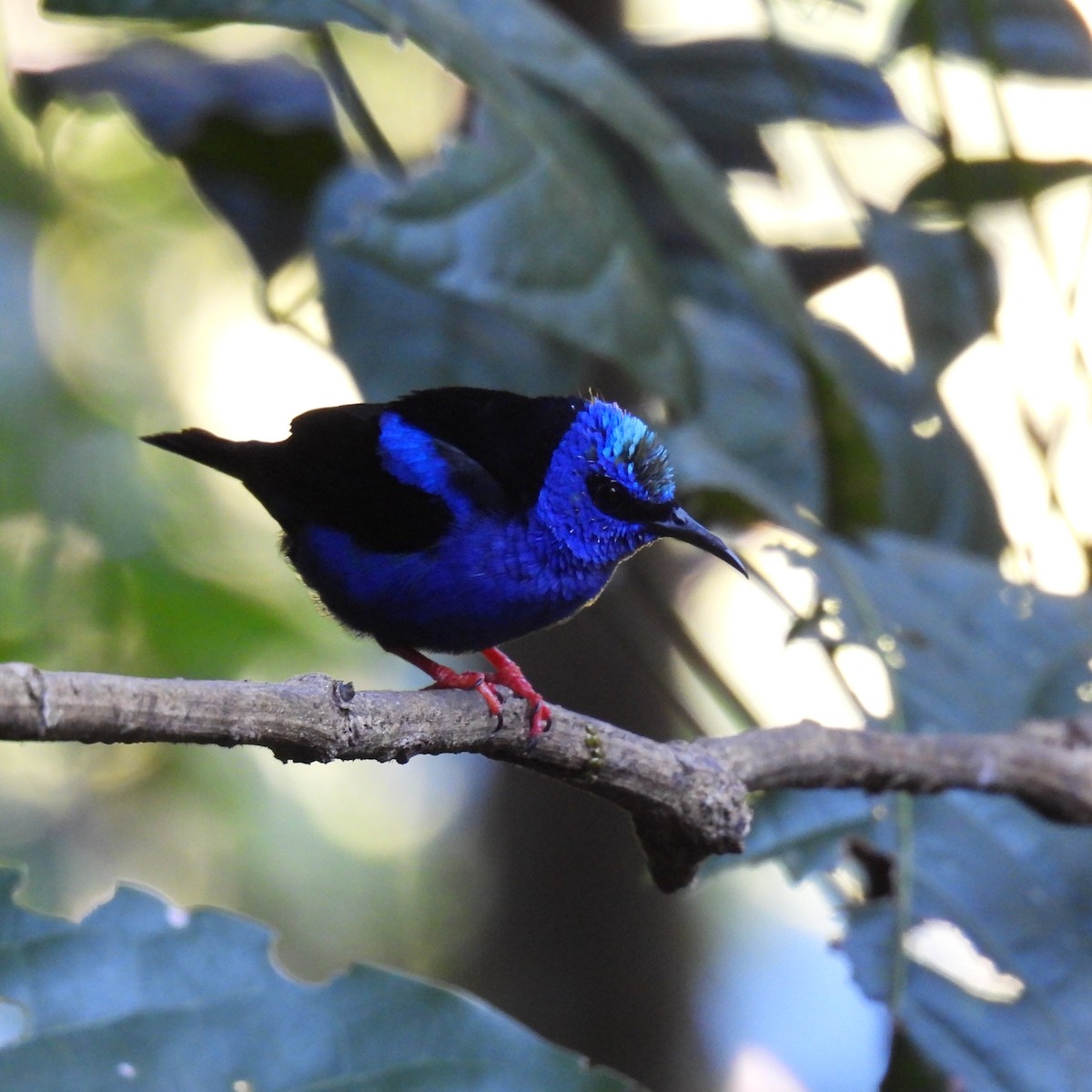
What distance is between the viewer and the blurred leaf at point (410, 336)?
11.6 feet

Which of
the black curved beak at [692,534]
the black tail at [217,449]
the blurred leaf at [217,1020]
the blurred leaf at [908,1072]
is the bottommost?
the black tail at [217,449]

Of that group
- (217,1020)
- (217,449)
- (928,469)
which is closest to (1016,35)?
(928,469)

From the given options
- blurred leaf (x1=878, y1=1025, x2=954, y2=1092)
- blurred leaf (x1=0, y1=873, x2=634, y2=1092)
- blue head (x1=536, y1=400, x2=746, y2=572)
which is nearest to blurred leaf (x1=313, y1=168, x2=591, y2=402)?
blue head (x1=536, y1=400, x2=746, y2=572)

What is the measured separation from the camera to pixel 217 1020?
7.16 feet

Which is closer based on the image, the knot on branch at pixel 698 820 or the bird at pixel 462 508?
the knot on branch at pixel 698 820

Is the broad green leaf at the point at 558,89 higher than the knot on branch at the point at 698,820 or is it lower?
higher

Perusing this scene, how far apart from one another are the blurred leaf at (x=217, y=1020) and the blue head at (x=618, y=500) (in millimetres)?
1153

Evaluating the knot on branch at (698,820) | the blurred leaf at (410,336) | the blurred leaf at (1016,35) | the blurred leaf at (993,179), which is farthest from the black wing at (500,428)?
the blurred leaf at (1016,35)

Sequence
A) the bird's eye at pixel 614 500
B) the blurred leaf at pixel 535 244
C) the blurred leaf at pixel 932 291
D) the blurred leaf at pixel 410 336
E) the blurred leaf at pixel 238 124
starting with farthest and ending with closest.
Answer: the blurred leaf at pixel 932 291 → the blurred leaf at pixel 238 124 → the blurred leaf at pixel 410 336 → the bird's eye at pixel 614 500 → the blurred leaf at pixel 535 244

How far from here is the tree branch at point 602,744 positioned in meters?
1.54

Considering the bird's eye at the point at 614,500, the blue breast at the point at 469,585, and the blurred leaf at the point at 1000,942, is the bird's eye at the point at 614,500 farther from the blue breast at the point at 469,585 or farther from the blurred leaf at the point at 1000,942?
the blurred leaf at the point at 1000,942

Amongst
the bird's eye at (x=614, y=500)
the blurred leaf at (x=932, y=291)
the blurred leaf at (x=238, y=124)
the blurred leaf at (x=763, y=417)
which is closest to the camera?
the bird's eye at (x=614, y=500)

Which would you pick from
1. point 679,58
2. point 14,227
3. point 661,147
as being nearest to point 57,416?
point 14,227

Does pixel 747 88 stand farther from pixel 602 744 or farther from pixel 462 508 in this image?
pixel 602 744
